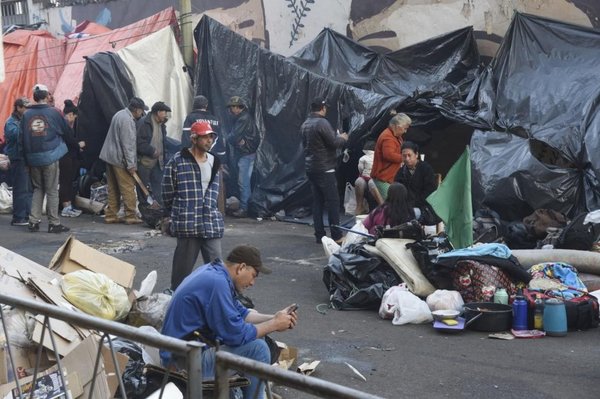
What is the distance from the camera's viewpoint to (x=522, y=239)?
9922 mm

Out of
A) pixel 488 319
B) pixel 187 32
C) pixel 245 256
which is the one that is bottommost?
pixel 488 319

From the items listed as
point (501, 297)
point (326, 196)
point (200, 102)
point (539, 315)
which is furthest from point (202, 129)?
point (200, 102)

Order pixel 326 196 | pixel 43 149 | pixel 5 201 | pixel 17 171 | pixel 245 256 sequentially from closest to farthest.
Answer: pixel 245 256 → pixel 326 196 → pixel 43 149 → pixel 17 171 → pixel 5 201

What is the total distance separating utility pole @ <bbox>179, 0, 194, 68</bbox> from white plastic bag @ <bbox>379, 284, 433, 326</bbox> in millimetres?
7831

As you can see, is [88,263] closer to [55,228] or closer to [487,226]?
[487,226]

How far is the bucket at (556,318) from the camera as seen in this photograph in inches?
287

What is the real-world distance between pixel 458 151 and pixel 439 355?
21.2 feet

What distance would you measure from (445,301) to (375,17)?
7.10m

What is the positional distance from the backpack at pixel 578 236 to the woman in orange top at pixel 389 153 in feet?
7.53

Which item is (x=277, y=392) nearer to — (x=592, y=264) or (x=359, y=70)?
(x=592, y=264)

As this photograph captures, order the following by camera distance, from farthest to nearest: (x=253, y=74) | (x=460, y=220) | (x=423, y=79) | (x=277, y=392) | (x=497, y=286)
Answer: (x=253, y=74), (x=423, y=79), (x=460, y=220), (x=497, y=286), (x=277, y=392)

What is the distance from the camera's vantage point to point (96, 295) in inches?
270

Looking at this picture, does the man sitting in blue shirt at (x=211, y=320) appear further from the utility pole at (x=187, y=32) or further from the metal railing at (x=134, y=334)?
the utility pole at (x=187, y=32)

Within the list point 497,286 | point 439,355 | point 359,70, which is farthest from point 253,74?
point 439,355
